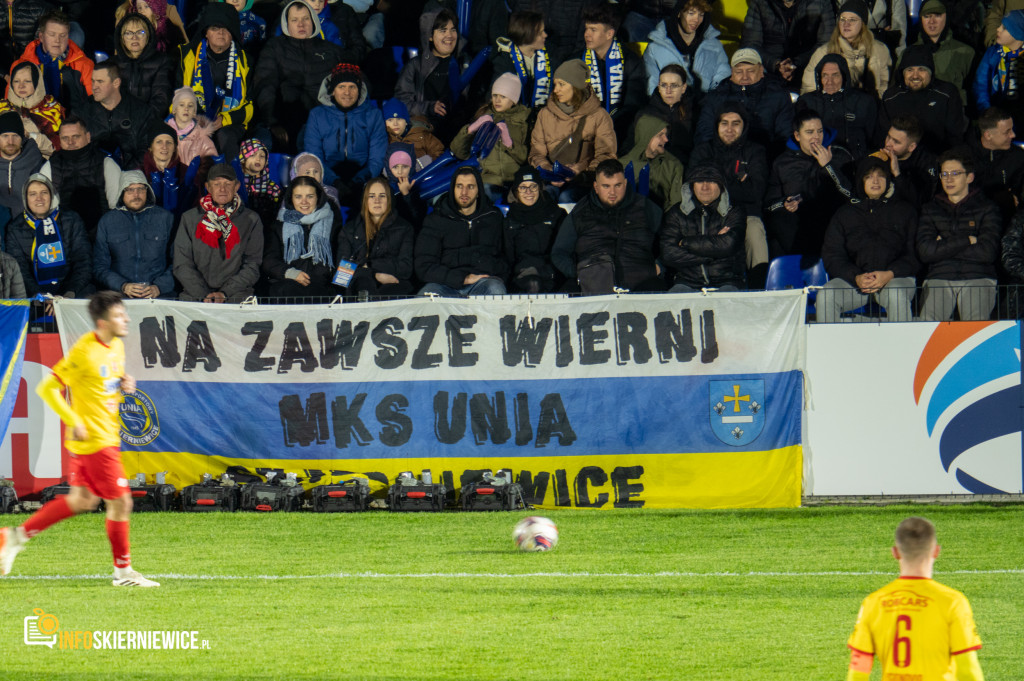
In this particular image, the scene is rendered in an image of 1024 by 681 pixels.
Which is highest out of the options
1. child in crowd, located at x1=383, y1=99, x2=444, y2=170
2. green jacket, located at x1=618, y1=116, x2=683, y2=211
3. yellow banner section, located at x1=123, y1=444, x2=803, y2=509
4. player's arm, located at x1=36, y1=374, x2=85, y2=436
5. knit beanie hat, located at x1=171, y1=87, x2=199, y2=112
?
knit beanie hat, located at x1=171, y1=87, x2=199, y2=112

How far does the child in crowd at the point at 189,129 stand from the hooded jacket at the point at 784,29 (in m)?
6.80

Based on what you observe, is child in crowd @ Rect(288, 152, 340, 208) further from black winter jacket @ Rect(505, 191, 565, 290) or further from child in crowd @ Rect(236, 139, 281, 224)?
black winter jacket @ Rect(505, 191, 565, 290)

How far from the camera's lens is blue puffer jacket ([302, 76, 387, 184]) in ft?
50.2

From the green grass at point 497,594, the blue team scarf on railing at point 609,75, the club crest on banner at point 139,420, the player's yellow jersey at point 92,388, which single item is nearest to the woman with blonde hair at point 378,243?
the club crest on banner at point 139,420

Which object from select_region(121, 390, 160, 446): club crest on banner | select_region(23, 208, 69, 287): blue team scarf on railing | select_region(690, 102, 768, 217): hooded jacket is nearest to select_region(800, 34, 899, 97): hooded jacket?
select_region(690, 102, 768, 217): hooded jacket

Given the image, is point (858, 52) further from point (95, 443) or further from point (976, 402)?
point (95, 443)

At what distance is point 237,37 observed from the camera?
1599cm

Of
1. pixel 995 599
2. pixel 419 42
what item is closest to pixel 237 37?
pixel 419 42

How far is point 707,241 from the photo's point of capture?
1360 centimetres

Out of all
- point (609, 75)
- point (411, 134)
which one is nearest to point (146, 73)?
point (411, 134)

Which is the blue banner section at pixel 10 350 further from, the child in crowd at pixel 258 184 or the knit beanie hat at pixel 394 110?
the knit beanie hat at pixel 394 110

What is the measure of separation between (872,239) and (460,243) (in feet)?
14.2

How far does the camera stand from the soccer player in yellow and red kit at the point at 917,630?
4.20 m

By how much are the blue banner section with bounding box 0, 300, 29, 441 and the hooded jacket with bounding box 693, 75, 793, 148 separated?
304 inches
